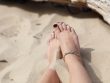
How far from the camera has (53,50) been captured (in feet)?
8.05

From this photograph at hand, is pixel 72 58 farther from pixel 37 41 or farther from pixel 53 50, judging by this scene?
pixel 37 41

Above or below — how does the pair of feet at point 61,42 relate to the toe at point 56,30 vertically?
below

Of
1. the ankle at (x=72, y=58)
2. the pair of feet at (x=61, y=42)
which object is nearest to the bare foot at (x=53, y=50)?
the pair of feet at (x=61, y=42)

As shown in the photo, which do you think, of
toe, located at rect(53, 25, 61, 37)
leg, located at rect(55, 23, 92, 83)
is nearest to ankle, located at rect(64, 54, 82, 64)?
leg, located at rect(55, 23, 92, 83)

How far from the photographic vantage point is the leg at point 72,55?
201 cm

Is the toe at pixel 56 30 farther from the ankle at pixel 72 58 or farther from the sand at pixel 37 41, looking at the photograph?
the ankle at pixel 72 58

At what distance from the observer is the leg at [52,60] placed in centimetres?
213

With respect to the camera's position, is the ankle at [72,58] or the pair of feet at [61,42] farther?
the pair of feet at [61,42]

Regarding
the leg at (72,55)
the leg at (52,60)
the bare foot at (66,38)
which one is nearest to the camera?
the leg at (72,55)

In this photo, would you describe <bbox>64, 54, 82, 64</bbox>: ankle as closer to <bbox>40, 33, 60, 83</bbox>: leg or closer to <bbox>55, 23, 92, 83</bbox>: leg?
<bbox>55, 23, 92, 83</bbox>: leg

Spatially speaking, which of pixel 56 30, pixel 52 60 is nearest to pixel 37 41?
pixel 56 30

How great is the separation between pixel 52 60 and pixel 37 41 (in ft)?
1.15

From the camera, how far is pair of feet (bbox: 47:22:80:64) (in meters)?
2.39

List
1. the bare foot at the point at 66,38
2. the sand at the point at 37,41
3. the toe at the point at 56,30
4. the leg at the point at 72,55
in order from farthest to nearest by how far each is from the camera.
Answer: the toe at the point at 56,30
the bare foot at the point at 66,38
the sand at the point at 37,41
the leg at the point at 72,55
